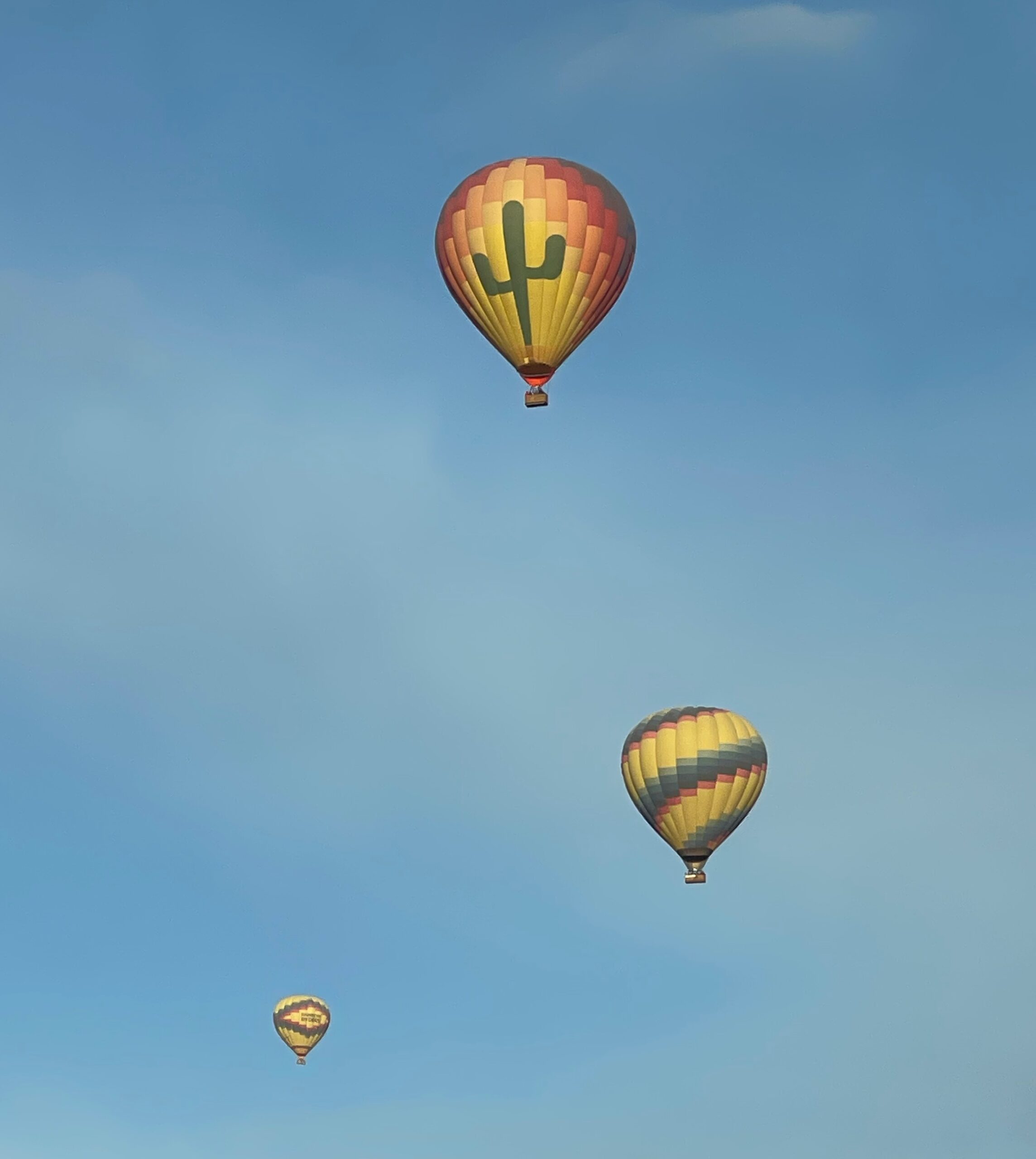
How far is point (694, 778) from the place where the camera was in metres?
73.2

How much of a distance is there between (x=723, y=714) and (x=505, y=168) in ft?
71.8

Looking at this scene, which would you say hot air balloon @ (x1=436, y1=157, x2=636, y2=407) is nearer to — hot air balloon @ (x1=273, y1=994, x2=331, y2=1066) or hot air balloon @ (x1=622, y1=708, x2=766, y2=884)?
hot air balloon @ (x1=622, y1=708, x2=766, y2=884)

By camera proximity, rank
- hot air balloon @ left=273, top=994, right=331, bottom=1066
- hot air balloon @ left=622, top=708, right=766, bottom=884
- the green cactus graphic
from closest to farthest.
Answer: the green cactus graphic
hot air balloon @ left=622, top=708, right=766, bottom=884
hot air balloon @ left=273, top=994, right=331, bottom=1066

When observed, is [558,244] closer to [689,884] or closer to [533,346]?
[533,346]

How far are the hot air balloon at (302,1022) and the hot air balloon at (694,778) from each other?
126 ft

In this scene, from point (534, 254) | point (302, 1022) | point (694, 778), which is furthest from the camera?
point (302, 1022)

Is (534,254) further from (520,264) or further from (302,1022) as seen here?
(302,1022)

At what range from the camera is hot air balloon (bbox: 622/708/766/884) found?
73.2 metres

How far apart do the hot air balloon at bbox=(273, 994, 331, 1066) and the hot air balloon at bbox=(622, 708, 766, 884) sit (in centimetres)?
3855

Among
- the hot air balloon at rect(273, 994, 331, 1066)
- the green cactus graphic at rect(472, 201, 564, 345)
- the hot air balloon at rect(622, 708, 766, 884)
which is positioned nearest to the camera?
the green cactus graphic at rect(472, 201, 564, 345)

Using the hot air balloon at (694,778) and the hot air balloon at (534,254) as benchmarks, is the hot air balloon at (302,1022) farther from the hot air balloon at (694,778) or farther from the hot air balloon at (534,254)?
the hot air balloon at (534,254)

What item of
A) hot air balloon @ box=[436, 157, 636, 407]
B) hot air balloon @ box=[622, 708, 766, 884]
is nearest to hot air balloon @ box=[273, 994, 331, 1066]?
hot air balloon @ box=[622, 708, 766, 884]

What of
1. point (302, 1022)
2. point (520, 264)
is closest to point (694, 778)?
point (520, 264)

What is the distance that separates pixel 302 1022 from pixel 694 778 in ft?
136
